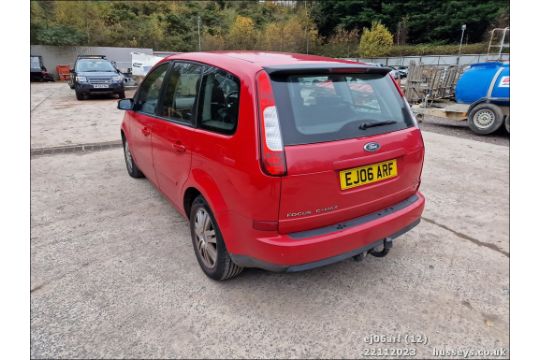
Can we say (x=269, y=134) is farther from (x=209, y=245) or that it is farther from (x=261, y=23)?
(x=261, y=23)

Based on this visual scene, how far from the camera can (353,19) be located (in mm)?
51625

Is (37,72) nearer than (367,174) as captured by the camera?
No

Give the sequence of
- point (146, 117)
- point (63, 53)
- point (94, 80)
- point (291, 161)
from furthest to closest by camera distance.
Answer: point (63, 53), point (94, 80), point (146, 117), point (291, 161)

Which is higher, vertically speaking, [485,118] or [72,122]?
[485,118]

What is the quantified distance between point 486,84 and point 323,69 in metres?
7.89

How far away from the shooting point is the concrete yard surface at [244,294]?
6.50 ft

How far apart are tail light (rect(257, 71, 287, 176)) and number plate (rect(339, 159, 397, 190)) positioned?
0.42m

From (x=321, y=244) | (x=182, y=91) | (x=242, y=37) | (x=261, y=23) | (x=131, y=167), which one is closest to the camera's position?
(x=321, y=244)

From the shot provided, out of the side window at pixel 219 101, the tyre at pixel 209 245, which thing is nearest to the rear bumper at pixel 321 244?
the tyre at pixel 209 245

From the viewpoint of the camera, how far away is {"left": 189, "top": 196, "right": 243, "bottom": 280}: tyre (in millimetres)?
2320

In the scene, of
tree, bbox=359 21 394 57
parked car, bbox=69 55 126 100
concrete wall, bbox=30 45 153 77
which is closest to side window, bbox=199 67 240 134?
parked car, bbox=69 55 126 100

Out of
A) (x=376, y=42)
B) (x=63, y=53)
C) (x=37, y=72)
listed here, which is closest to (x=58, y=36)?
(x=63, y=53)

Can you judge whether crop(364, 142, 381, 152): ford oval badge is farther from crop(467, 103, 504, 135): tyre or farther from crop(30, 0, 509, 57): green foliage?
crop(30, 0, 509, 57): green foliage

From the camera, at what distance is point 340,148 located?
1977 millimetres
